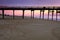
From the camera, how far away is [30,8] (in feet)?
98.6

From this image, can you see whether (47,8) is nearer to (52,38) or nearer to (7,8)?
(7,8)

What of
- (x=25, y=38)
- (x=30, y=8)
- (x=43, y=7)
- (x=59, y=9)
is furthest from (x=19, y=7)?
(x=25, y=38)

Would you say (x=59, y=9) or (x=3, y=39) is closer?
(x=3, y=39)

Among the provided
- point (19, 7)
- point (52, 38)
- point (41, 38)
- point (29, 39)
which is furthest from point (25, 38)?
point (19, 7)

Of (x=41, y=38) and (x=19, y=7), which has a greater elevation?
(x=19, y=7)

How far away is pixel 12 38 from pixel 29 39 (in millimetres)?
992

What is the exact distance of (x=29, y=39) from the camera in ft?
31.0

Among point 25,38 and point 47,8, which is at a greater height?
point 47,8

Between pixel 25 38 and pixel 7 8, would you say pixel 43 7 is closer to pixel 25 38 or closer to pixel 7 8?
pixel 7 8

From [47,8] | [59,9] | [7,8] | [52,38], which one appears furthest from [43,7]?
[52,38]

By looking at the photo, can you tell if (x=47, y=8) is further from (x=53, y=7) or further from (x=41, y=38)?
(x=41, y=38)

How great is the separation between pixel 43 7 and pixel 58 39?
2102 centimetres

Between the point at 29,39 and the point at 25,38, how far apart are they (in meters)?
0.35

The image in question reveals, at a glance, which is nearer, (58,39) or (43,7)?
(58,39)
